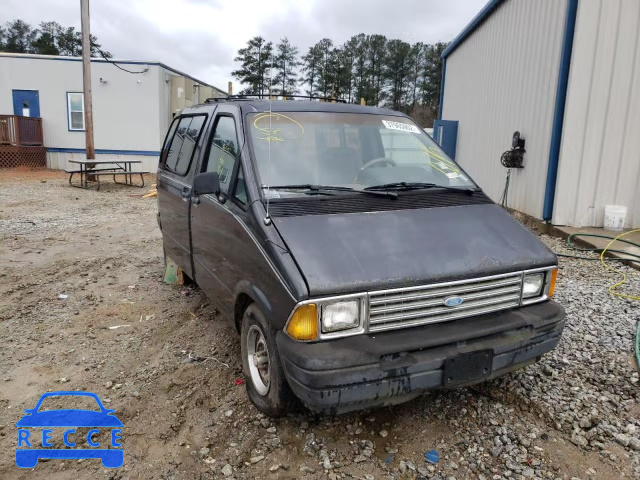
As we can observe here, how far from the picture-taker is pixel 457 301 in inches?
106

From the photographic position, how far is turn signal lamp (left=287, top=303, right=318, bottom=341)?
2.44 metres

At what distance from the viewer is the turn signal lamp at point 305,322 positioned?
2443mm

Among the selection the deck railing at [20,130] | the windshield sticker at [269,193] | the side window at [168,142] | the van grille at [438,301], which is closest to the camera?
the van grille at [438,301]

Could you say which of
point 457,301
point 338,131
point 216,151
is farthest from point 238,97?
point 457,301

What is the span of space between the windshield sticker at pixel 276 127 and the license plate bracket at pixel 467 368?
1.91 meters

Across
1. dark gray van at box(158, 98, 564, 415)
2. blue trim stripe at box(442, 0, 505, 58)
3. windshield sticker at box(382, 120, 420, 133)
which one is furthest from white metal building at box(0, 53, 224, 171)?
windshield sticker at box(382, 120, 420, 133)

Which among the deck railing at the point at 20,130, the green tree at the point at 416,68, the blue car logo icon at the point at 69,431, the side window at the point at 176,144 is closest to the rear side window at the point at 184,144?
the side window at the point at 176,144

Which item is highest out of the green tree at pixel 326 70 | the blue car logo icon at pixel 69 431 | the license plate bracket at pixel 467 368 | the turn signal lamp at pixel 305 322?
the green tree at pixel 326 70

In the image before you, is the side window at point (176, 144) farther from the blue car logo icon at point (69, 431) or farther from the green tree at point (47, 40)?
the green tree at point (47, 40)

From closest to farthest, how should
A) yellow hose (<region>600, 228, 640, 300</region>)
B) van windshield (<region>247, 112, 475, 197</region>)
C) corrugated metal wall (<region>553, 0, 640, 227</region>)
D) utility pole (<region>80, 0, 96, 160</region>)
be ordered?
van windshield (<region>247, 112, 475, 197</region>) < yellow hose (<region>600, 228, 640, 300</region>) < corrugated metal wall (<region>553, 0, 640, 227</region>) < utility pole (<region>80, 0, 96, 160</region>)

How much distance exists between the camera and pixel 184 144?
15.7 feet

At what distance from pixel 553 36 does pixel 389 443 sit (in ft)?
24.6

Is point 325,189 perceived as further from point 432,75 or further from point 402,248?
point 432,75

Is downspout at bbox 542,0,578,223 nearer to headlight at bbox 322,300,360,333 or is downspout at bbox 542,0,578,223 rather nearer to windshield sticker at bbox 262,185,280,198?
windshield sticker at bbox 262,185,280,198
